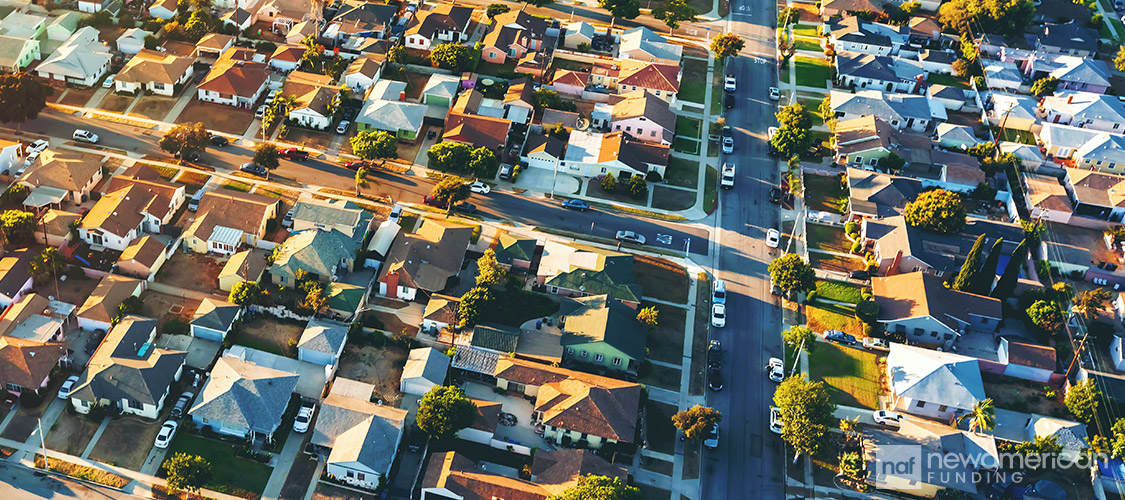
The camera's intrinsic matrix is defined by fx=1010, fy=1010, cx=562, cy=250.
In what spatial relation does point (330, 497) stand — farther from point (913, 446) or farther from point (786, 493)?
point (913, 446)

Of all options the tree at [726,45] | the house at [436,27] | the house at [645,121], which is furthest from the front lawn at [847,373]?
the house at [436,27]

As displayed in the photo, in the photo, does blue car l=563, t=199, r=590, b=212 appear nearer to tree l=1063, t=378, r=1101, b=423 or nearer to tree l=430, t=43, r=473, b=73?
tree l=430, t=43, r=473, b=73

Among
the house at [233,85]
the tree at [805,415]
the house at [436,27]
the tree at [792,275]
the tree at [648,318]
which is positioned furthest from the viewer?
the house at [436,27]

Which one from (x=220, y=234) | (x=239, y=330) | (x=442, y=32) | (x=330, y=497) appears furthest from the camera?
(x=442, y=32)

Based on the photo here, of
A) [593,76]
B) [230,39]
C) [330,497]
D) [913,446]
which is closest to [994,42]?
[593,76]

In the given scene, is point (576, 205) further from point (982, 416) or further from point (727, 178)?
point (982, 416)

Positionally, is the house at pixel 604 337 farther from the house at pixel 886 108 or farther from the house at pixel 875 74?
the house at pixel 875 74
